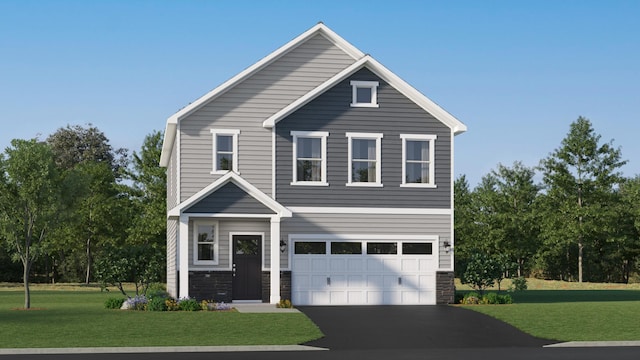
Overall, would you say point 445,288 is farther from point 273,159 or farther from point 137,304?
point 137,304

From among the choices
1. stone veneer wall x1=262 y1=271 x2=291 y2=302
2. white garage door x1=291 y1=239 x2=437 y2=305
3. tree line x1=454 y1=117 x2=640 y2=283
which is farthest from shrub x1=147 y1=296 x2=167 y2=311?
tree line x1=454 y1=117 x2=640 y2=283

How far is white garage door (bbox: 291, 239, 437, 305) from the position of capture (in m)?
32.5

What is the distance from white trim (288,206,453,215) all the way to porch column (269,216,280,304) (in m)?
1.62

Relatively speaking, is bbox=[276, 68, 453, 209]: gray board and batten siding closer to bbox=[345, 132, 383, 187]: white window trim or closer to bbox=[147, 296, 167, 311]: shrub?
bbox=[345, 132, 383, 187]: white window trim

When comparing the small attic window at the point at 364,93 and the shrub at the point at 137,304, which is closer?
the shrub at the point at 137,304

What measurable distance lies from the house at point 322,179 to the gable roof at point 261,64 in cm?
5

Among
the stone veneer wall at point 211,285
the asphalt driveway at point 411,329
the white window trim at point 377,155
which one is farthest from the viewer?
the white window trim at point 377,155

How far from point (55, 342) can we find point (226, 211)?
1075 centimetres

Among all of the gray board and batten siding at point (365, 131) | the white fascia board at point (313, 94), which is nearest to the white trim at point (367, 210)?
the gray board and batten siding at point (365, 131)

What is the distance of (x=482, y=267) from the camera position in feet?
107

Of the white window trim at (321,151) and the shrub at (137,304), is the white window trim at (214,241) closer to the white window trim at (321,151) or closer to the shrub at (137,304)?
the shrub at (137,304)

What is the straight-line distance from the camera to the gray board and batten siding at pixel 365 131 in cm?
3266

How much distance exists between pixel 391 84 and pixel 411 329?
1169 centimetres

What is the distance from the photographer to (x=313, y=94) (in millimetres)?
32625
